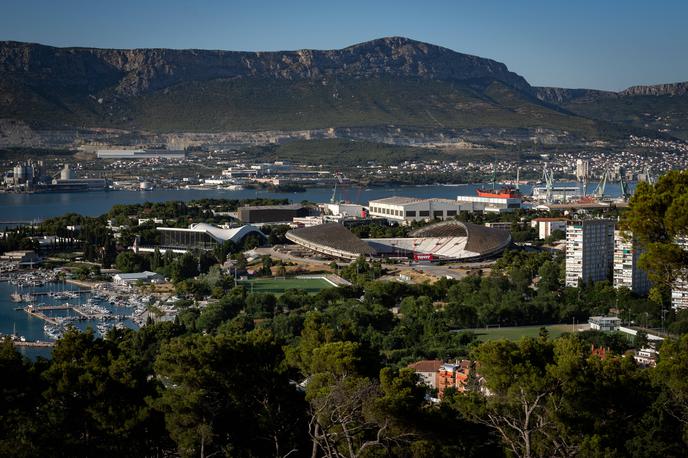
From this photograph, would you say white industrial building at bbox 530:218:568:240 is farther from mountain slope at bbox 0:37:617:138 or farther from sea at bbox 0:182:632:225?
mountain slope at bbox 0:37:617:138

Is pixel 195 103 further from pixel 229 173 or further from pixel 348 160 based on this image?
pixel 229 173

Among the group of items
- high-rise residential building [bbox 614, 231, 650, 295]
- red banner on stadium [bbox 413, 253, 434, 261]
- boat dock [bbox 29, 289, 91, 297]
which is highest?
high-rise residential building [bbox 614, 231, 650, 295]

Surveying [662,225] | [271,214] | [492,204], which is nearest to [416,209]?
[271,214]

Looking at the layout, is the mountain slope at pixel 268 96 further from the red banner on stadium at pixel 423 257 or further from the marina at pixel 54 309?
the marina at pixel 54 309

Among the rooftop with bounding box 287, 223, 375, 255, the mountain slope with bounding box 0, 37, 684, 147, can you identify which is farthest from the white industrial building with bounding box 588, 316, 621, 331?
the mountain slope with bounding box 0, 37, 684, 147

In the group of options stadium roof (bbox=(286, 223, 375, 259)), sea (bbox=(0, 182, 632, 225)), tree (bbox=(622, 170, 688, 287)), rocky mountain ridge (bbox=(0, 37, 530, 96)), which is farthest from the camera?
rocky mountain ridge (bbox=(0, 37, 530, 96))
